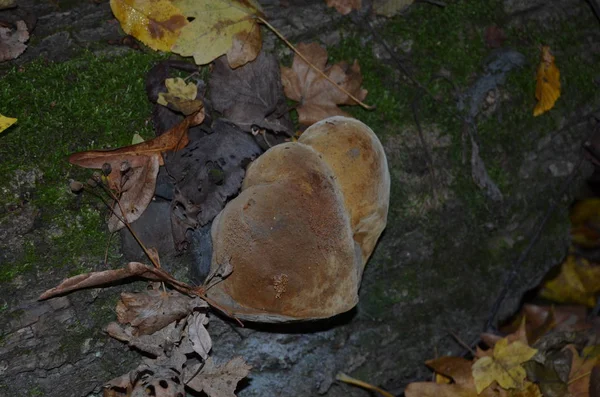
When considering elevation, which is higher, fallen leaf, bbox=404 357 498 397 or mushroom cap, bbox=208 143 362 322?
mushroom cap, bbox=208 143 362 322

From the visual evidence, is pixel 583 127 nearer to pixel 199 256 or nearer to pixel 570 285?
pixel 570 285

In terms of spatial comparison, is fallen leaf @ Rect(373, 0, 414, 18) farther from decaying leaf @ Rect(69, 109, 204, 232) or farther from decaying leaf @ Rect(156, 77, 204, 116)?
decaying leaf @ Rect(69, 109, 204, 232)

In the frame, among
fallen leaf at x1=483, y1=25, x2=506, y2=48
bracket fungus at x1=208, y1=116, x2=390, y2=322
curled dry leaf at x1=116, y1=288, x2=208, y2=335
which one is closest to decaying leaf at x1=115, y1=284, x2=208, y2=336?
curled dry leaf at x1=116, y1=288, x2=208, y2=335

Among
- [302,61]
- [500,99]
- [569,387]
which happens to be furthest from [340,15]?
[569,387]

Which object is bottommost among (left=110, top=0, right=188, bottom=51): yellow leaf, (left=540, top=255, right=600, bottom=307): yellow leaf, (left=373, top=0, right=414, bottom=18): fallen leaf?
(left=540, top=255, right=600, bottom=307): yellow leaf

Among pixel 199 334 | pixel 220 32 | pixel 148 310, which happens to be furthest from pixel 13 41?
pixel 199 334

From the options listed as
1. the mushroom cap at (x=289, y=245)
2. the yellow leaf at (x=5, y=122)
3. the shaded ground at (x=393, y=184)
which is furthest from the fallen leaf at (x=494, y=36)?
the yellow leaf at (x=5, y=122)

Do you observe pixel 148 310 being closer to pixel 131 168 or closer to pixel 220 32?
pixel 131 168
